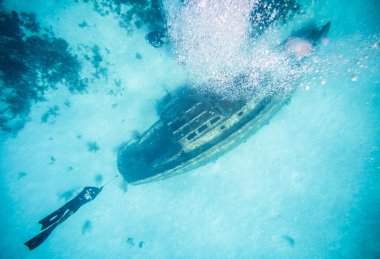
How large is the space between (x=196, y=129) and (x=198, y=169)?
4.59m

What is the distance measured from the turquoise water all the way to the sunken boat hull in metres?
0.88

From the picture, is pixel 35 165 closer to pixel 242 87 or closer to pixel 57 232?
pixel 57 232

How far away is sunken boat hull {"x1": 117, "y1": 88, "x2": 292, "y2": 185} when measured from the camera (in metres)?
5.27

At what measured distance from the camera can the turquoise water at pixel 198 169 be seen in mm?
6156

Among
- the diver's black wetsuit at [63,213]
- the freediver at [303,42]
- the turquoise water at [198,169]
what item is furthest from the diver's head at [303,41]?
the diver's black wetsuit at [63,213]

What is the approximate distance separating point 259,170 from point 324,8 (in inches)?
294

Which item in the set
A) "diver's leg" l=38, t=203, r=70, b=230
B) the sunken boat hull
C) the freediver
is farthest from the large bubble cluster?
"diver's leg" l=38, t=203, r=70, b=230

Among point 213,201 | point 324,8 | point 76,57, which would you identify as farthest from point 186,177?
point 324,8

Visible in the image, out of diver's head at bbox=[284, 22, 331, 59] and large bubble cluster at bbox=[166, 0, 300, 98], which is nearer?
diver's head at bbox=[284, 22, 331, 59]

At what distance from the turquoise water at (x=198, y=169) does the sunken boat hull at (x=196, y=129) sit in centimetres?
88

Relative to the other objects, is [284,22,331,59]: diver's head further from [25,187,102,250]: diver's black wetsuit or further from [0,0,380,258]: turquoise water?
[25,187,102,250]: diver's black wetsuit

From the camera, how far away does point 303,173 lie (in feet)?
33.3

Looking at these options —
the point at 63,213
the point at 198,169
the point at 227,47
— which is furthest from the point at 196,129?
the point at 63,213

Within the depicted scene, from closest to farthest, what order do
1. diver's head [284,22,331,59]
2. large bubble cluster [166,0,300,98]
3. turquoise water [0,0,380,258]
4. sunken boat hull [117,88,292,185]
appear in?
sunken boat hull [117,88,292,185]
diver's head [284,22,331,59]
large bubble cluster [166,0,300,98]
turquoise water [0,0,380,258]
